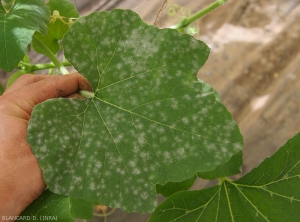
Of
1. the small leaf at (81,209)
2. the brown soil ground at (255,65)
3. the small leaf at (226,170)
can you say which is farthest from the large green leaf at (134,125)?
the brown soil ground at (255,65)

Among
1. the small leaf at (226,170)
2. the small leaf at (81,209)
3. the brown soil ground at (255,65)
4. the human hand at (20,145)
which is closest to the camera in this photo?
the human hand at (20,145)

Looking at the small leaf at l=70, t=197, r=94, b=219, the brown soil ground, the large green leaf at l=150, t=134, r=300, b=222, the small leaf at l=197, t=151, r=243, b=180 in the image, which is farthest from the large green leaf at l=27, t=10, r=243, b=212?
the brown soil ground

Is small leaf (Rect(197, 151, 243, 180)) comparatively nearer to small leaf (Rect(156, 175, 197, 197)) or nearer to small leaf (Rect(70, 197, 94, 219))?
small leaf (Rect(156, 175, 197, 197))

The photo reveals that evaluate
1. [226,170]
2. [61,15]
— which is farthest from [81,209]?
[61,15]

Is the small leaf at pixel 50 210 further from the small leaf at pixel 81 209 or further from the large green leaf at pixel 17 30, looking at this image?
the small leaf at pixel 81 209

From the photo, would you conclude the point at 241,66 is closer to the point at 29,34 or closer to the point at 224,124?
the point at 224,124

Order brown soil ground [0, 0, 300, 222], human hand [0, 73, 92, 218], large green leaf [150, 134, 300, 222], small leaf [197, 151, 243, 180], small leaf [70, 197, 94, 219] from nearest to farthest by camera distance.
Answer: human hand [0, 73, 92, 218]
large green leaf [150, 134, 300, 222]
small leaf [197, 151, 243, 180]
small leaf [70, 197, 94, 219]
brown soil ground [0, 0, 300, 222]
